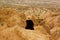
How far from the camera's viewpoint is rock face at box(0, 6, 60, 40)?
1286mm

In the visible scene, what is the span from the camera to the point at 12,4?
1791 mm

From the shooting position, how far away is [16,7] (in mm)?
1726

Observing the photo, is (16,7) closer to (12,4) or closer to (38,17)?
(12,4)

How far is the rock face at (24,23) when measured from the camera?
1286mm

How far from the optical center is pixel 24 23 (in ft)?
4.74

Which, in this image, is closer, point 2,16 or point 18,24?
point 18,24

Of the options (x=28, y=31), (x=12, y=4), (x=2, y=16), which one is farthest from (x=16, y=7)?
(x=28, y=31)

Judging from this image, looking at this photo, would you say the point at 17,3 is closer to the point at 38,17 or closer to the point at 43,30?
→ the point at 38,17

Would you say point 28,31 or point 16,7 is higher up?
point 16,7

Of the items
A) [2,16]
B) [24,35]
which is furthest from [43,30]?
[2,16]

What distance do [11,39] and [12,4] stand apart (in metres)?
0.64

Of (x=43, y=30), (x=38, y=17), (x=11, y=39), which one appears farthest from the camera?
(x=38, y=17)

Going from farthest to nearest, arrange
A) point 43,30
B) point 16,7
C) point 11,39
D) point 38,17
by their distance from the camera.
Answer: point 16,7 < point 38,17 < point 43,30 < point 11,39

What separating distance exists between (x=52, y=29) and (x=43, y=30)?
3.5 inches
